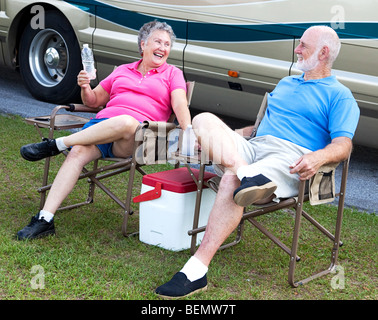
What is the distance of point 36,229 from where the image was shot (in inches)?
154

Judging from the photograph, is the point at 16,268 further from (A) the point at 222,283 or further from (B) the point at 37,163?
(B) the point at 37,163

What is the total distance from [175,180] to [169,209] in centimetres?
17

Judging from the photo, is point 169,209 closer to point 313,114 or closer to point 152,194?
point 152,194

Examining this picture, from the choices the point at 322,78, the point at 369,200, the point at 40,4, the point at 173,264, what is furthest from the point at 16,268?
the point at 40,4

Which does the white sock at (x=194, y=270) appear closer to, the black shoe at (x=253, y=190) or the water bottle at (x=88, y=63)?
the black shoe at (x=253, y=190)

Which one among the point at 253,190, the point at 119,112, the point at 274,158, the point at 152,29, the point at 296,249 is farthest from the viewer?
the point at 152,29

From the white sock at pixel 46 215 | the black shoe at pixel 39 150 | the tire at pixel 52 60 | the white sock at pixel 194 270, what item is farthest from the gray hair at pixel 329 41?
the tire at pixel 52 60

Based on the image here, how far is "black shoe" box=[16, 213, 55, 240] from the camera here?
3869 millimetres

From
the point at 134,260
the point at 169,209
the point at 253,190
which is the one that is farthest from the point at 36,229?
the point at 253,190

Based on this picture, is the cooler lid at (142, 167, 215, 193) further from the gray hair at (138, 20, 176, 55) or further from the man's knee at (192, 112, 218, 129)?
the gray hair at (138, 20, 176, 55)

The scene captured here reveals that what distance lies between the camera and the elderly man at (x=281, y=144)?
342 cm
